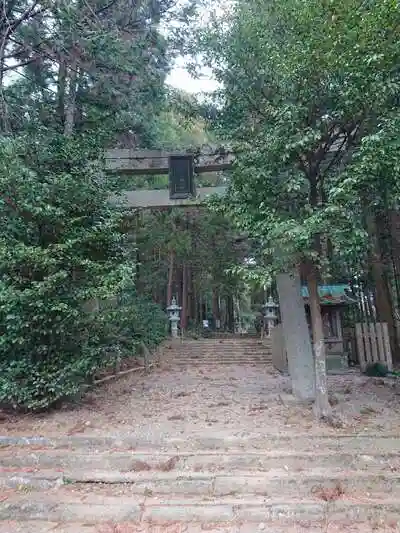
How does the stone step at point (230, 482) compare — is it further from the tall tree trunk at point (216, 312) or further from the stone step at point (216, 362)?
the tall tree trunk at point (216, 312)

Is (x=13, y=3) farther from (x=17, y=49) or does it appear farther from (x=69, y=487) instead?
(x=69, y=487)

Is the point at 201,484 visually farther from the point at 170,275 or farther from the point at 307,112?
the point at 170,275

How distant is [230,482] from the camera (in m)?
3.54

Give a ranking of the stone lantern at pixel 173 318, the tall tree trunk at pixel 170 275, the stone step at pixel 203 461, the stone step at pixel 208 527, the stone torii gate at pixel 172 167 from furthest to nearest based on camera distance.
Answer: the tall tree trunk at pixel 170 275 < the stone lantern at pixel 173 318 < the stone torii gate at pixel 172 167 < the stone step at pixel 203 461 < the stone step at pixel 208 527

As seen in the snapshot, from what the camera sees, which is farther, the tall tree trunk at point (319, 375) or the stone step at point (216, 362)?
the stone step at point (216, 362)

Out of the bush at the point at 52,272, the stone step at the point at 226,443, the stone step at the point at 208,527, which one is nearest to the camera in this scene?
the stone step at the point at 208,527

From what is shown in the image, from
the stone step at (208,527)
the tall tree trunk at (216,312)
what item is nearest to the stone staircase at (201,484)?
the stone step at (208,527)

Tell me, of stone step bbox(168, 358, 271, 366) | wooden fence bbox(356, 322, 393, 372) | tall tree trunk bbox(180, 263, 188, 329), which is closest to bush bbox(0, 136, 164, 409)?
wooden fence bbox(356, 322, 393, 372)

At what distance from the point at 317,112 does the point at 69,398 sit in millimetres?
4965

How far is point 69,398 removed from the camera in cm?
550

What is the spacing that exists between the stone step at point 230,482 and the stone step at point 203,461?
92 mm

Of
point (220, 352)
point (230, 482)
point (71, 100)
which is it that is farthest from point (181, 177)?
point (220, 352)

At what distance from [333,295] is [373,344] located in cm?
128

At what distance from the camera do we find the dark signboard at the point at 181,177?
7.26 metres
